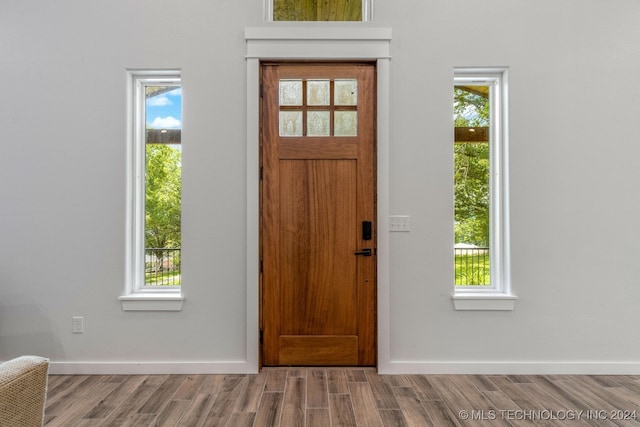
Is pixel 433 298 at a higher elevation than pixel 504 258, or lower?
lower

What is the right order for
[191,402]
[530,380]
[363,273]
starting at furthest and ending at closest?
[363,273] < [530,380] < [191,402]

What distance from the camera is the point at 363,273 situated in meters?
2.62

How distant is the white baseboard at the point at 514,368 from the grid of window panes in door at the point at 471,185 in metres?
0.58

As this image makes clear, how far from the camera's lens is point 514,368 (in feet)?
8.36

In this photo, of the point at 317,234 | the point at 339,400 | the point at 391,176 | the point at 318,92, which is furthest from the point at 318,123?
the point at 339,400

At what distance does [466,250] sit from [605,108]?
54.4 inches

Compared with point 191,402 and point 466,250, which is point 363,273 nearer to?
point 466,250

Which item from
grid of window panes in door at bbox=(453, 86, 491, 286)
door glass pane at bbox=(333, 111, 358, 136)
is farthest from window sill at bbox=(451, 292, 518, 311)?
door glass pane at bbox=(333, 111, 358, 136)

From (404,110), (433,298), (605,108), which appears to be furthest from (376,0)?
(433,298)

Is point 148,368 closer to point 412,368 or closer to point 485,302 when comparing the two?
point 412,368

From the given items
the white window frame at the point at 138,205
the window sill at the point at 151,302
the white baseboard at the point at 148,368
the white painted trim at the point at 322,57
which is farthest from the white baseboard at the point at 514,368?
the white window frame at the point at 138,205

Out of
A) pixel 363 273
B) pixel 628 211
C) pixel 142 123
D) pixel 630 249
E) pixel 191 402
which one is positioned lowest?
pixel 191 402

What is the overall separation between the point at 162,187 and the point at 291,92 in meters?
1.20

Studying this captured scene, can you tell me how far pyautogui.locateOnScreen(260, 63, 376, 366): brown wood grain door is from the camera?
261 cm
